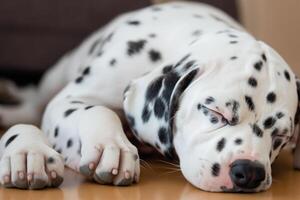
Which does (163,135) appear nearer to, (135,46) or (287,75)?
(287,75)

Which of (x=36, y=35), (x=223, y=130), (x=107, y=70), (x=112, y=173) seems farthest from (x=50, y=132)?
(x=36, y=35)

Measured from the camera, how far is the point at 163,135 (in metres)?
1.93

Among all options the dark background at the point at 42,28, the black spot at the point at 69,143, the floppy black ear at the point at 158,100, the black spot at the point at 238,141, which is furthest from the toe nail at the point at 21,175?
the dark background at the point at 42,28

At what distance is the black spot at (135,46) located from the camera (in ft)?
7.55

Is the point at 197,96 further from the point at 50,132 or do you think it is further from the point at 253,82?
the point at 50,132

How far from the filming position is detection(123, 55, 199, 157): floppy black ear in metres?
1.90

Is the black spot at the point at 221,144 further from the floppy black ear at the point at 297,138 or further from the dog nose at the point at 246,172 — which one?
the floppy black ear at the point at 297,138

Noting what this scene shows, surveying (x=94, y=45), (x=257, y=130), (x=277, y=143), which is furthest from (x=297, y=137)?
(x=94, y=45)

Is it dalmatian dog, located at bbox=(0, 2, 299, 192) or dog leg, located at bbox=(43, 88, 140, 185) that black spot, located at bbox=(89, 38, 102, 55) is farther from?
dog leg, located at bbox=(43, 88, 140, 185)

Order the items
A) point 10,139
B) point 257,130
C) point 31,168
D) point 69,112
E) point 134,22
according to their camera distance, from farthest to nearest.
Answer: point 134,22, point 69,112, point 10,139, point 257,130, point 31,168

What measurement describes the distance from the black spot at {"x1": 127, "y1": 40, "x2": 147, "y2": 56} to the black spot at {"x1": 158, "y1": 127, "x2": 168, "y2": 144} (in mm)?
436

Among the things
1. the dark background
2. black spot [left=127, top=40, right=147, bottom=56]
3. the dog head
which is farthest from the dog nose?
the dark background

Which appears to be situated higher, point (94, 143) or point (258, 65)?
point (258, 65)

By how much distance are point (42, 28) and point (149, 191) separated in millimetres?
1524
